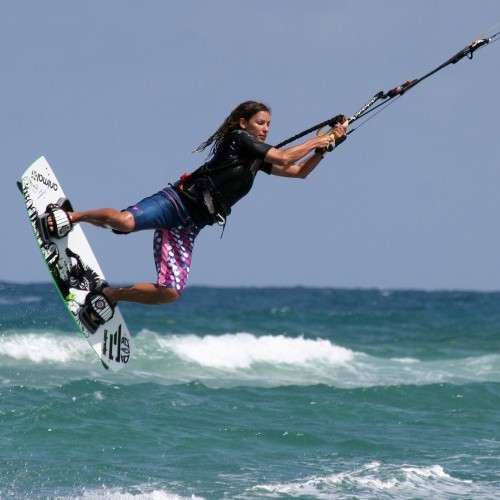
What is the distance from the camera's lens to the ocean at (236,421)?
359 inches

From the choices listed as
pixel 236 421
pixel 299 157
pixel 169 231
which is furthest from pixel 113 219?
pixel 236 421

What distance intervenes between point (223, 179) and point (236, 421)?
4817mm

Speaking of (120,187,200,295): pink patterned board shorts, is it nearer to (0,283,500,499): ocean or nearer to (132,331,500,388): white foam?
(0,283,500,499): ocean

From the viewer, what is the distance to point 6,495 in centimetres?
851

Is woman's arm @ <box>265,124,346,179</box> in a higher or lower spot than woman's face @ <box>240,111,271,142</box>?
lower

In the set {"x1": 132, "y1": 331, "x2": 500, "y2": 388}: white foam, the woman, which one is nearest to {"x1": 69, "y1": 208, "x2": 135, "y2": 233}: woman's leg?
the woman

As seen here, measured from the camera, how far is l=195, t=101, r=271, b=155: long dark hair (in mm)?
7738

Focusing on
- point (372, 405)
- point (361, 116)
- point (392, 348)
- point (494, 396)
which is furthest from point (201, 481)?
point (392, 348)

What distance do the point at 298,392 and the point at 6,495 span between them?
20.1ft

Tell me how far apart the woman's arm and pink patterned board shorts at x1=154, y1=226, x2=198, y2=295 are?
2.73ft

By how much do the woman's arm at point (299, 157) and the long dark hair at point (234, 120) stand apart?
0.36 m

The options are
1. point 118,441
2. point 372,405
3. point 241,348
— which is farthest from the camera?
point 241,348

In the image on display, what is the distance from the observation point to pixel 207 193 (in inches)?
303

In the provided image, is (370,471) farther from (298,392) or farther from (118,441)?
(298,392)
